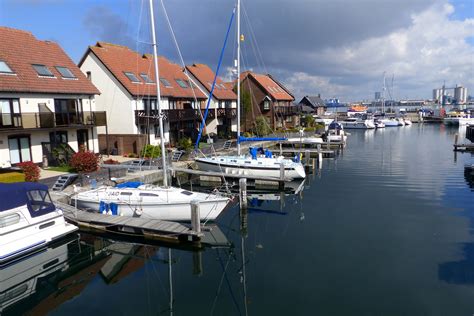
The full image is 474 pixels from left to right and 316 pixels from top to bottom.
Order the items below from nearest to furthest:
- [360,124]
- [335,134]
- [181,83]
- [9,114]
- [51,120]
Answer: [9,114] → [51,120] → [181,83] → [335,134] → [360,124]

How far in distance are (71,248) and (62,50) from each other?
2519cm

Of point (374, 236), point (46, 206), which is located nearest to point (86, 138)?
point (46, 206)

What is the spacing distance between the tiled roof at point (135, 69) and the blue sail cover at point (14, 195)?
20.7 metres

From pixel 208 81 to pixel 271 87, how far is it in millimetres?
17679

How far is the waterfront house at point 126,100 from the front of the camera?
36.8 m

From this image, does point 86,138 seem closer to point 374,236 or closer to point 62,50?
point 62,50

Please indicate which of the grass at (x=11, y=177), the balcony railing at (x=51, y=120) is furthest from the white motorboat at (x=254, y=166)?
the grass at (x=11, y=177)

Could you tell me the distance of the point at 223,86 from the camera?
59531mm

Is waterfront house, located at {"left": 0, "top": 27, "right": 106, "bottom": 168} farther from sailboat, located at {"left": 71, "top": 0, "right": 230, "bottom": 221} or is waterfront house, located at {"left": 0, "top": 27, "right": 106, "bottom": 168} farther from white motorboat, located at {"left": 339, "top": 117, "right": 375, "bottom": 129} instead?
white motorboat, located at {"left": 339, "top": 117, "right": 375, "bottom": 129}

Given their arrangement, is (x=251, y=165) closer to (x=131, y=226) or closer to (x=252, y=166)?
(x=252, y=166)

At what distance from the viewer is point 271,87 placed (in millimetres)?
69625

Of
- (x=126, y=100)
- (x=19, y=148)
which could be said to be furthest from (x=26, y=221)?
(x=126, y=100)

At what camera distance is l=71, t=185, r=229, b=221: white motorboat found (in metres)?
19.7

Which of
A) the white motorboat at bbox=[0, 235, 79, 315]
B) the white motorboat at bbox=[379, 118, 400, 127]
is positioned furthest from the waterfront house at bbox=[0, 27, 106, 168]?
the white motorboat at bbox=[379, 118, 400, 127]
